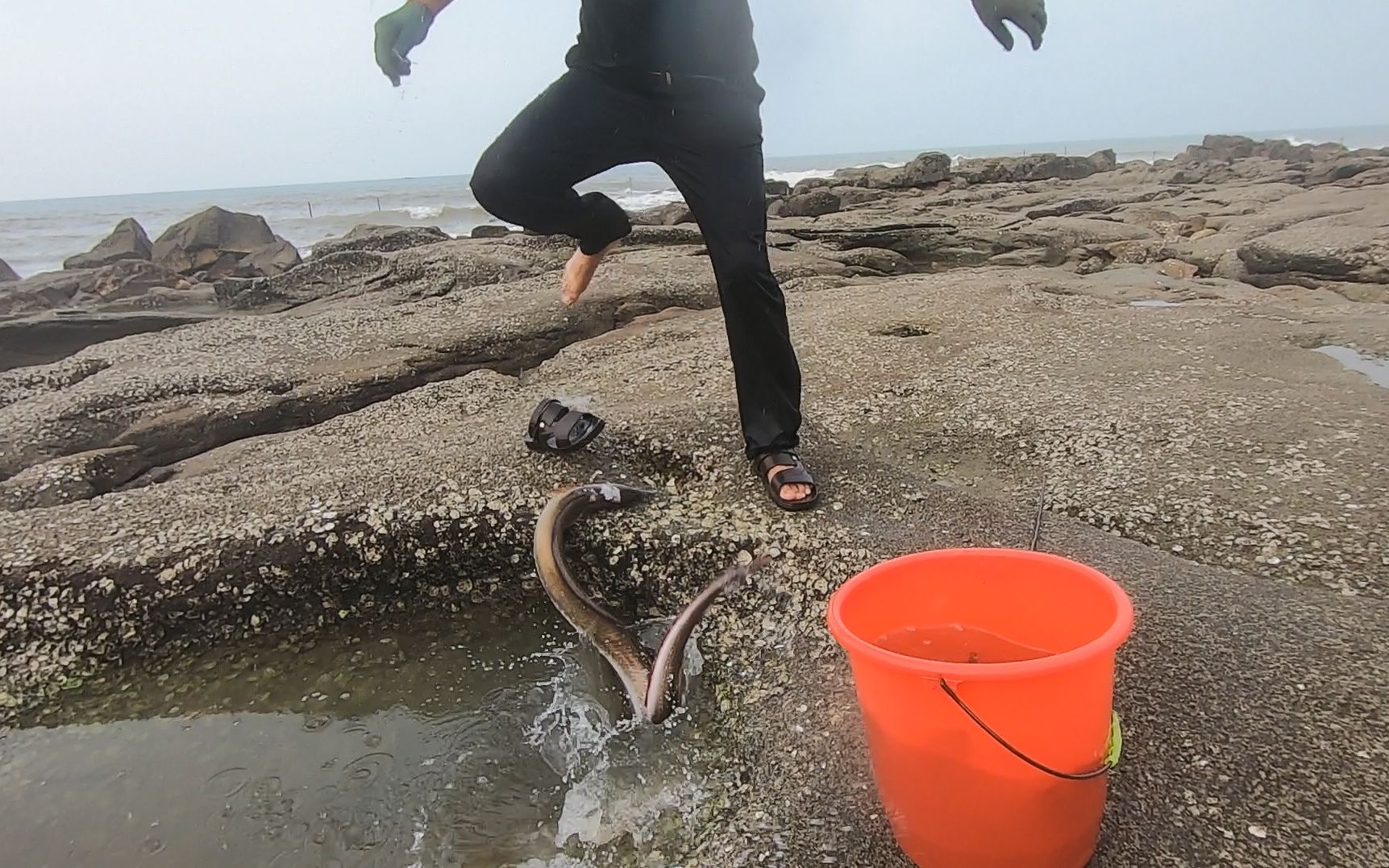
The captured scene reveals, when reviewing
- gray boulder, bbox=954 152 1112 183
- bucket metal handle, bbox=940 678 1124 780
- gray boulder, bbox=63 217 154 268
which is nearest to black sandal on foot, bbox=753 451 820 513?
bucket metal handle, bbox=940 678 1124 780

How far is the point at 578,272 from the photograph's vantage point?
3.45 metres

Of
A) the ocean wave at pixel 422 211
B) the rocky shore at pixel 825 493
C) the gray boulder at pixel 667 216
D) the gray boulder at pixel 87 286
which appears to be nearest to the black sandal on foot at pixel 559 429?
the rocky shore at pixel 825 493

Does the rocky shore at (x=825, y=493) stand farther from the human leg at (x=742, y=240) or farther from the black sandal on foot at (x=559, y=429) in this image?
the human leg at (x=742, y=240)

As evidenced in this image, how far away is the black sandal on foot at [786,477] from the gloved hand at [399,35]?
1670 mm

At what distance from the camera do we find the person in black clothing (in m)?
2.73

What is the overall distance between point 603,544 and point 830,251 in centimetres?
639

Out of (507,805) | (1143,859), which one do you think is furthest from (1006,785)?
(507,805)

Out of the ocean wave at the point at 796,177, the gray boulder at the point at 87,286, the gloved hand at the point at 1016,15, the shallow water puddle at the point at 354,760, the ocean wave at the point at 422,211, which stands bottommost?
the shallow water puddle at the point at 354,760

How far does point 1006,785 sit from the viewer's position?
54.3 inches

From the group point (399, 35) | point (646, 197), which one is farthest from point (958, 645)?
point (646, 197)

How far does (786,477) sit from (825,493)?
162 millimetres

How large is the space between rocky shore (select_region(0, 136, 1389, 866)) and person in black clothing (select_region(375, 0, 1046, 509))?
12.3 inches

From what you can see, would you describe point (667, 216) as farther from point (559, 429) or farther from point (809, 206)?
point (559, 429)

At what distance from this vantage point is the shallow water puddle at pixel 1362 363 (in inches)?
150
